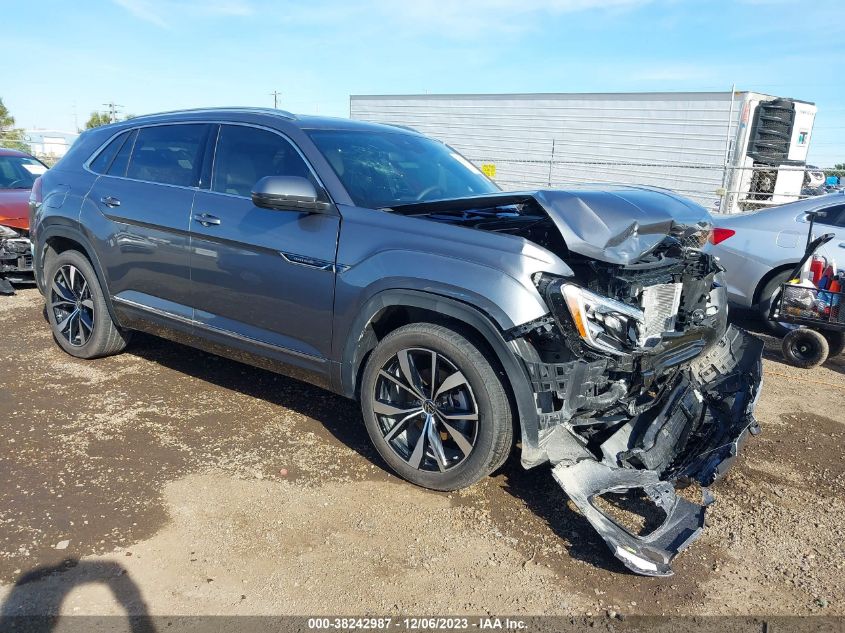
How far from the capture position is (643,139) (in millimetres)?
16578

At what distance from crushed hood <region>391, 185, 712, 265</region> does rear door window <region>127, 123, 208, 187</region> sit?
1606mm

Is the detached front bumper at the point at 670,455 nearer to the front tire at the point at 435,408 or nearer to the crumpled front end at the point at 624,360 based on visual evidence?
the crumpled front end at the point at 624,360

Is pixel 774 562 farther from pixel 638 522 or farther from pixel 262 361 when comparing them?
pixel 262 361

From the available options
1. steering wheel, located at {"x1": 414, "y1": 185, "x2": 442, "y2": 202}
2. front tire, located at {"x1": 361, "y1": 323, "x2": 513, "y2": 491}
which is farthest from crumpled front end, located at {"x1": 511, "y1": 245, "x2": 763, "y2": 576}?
steering wheel, located at {"x1": 414, "y1": 185, "x2": 442, "y2": 202}

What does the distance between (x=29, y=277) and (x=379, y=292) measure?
254 inches

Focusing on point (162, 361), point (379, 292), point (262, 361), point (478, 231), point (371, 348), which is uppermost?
point (478, 231)

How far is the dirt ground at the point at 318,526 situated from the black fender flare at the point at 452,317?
0.55m

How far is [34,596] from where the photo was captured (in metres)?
2.70

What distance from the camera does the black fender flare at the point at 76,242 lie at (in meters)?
5.10

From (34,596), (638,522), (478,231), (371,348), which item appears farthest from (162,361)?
(638,522)

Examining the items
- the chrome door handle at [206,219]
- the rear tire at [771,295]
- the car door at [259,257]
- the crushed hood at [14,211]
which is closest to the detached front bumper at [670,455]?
the car door at [259,257]

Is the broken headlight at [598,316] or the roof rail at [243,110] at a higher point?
the roof rail at [243,110]

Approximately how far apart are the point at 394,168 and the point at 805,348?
14.1 ft

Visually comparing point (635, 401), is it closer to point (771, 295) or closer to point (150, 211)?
point (150, 211)
